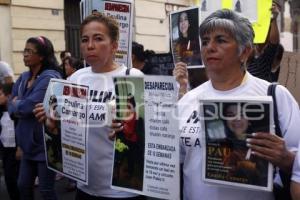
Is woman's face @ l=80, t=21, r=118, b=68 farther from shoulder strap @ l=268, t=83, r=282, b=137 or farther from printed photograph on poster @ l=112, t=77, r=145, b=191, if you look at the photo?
shoulder strap @ l=268, t=83, r=282, b=137

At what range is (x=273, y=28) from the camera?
3.96m

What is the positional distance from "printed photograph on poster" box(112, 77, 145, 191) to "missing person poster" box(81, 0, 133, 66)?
1.44 meters

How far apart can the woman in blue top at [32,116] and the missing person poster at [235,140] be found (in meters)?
2.31

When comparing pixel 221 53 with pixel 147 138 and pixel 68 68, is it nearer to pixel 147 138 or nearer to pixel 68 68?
pixel 147 138

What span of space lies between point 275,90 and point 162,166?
2.14 ft

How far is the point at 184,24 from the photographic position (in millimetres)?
3822

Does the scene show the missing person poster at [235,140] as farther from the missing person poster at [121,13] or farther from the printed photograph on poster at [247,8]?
the missing person poster at [121,13]

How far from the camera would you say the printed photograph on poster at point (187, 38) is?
3686mm

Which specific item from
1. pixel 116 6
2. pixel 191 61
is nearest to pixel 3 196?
pixel 116 6

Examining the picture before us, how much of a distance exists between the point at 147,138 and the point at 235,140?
0.60 m

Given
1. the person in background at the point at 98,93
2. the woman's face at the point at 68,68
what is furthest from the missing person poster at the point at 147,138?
the woman's face at the point at 68,68

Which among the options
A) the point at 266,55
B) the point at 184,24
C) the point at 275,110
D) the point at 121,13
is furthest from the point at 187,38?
the point at 275,110

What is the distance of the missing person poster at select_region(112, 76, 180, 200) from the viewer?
244cm

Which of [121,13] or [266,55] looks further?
[121,13]
